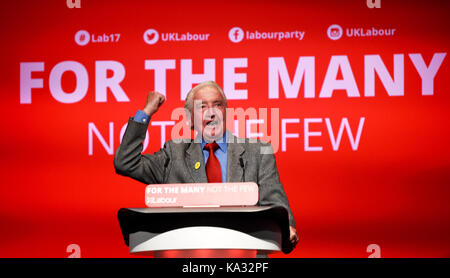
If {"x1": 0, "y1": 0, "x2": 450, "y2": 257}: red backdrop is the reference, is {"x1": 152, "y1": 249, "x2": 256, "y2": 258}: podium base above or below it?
below

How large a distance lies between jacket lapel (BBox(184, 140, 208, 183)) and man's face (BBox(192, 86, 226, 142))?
0.07 m

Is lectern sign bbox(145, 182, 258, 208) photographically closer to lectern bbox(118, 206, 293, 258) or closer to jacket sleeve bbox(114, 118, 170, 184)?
lectern bbox(118, 206, 293, 258)

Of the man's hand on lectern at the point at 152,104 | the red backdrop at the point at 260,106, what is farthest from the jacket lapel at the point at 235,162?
the red backdrop at the point at 260,106

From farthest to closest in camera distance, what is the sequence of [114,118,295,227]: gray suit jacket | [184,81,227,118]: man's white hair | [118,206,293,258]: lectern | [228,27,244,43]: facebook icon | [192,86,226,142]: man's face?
[228,27,244,43]: facebook icon, [184,81,227,118]: man's white hair, [192,86,226,142]: man's face, [114,118,295,227]: gray suit jacket, [118,206,293,258]: lectern

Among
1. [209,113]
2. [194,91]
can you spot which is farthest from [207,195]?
[194,91]

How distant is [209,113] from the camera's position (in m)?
2.71

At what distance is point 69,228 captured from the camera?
430 cm

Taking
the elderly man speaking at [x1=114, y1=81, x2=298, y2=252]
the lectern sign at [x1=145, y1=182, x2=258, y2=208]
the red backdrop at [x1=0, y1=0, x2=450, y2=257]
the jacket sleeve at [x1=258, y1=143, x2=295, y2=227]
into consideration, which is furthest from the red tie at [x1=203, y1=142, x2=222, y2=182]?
the red backdrop at [x1=0, y1=0, x2=450, y2=257]

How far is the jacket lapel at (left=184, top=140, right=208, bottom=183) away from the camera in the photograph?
2568mm

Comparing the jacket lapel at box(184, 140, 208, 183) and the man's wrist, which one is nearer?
the man's wrist

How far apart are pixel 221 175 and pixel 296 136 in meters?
1.70

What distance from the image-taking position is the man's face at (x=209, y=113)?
105 inches

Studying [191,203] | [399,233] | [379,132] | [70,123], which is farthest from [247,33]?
[191,203]

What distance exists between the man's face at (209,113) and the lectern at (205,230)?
2.66ft
